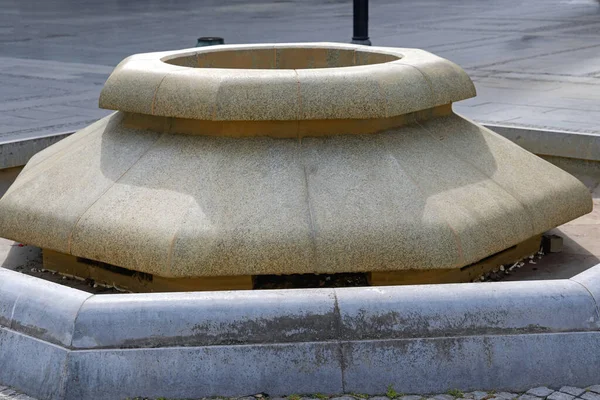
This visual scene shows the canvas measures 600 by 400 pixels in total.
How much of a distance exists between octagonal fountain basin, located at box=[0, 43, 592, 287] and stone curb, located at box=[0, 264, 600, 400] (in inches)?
37.5

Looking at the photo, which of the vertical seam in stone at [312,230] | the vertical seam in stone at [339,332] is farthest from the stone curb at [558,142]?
the vertical seam in stone at [339,332]

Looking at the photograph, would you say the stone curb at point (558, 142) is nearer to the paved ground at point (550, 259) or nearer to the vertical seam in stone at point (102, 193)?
the paved ground at point (550, 259)

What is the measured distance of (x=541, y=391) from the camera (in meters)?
4.87

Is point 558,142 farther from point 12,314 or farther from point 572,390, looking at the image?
point 12,314

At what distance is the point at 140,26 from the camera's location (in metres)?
25.1

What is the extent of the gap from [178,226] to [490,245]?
6.49ft

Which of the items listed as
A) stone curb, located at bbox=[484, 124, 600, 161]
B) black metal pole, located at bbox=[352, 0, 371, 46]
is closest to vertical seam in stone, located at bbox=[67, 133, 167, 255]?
stone curb, located at bbox=[484, 124, 600, 161]

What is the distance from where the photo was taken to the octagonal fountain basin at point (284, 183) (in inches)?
231

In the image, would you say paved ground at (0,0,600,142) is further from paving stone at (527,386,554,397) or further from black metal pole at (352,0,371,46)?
paving stone at (527,386,554,397)

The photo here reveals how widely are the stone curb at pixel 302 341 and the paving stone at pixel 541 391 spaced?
33 mm

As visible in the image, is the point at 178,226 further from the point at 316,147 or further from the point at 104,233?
the point at 316,147

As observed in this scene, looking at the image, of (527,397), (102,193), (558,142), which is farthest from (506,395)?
(558,142)

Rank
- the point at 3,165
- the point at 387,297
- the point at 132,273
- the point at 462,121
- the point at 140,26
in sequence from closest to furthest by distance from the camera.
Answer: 1. the point at 387,297
2. the point at 132,273
3. the point at 462,121
4. the point at 3,165
5. the point at 140,26

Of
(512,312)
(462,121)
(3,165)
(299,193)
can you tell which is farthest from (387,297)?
(3,165)
